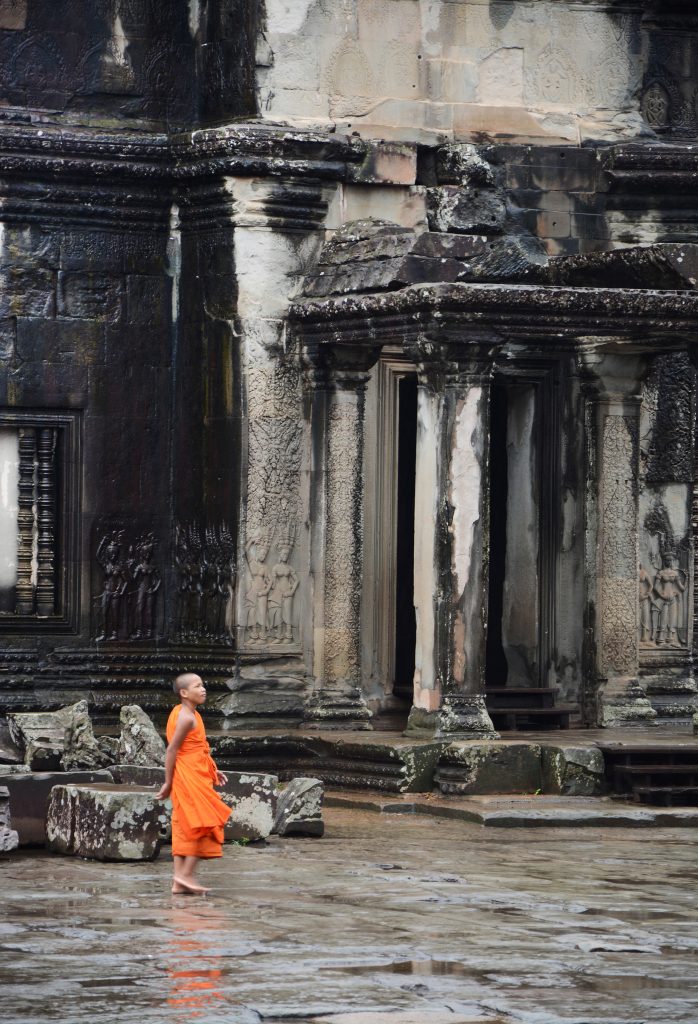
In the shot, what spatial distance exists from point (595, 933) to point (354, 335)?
23.0 feet

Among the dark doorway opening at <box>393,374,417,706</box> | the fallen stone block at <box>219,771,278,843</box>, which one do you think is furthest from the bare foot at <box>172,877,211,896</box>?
the dark doorway opening at <box>393,374,417,706</box>

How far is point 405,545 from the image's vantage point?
19.3 meters

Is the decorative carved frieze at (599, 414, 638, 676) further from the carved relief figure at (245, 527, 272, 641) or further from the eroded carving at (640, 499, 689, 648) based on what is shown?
the carved relief figure at (245, 527, 272, 641)

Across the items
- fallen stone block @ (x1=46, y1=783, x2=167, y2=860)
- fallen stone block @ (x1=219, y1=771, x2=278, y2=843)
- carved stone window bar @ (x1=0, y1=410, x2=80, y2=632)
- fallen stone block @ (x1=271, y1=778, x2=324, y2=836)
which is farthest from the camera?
carved stone window bar @ (x1=0, y1=410, x2=80, y2=632)

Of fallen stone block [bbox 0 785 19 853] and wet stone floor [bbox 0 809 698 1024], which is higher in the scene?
fallen stone block [bbox 0 785 19 853]

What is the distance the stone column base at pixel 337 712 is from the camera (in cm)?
1798

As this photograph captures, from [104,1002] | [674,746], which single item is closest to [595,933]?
[104,1002]

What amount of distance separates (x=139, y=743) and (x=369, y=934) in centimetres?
539

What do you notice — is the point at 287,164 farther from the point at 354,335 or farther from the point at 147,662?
the point at 147,662

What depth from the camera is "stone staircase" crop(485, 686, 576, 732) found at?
18562 millimetres

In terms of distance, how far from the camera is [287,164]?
18.0 metres

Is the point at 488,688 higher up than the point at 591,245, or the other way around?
the point at 591,245

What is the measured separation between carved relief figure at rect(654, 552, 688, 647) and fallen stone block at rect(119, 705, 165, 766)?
4.42 m

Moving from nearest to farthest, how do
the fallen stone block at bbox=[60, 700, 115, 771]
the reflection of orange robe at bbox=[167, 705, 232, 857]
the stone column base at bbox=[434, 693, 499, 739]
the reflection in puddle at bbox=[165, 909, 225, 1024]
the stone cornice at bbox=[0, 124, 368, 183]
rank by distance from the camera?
the reflection in puddle at bbox=[165, 909, 225, 1024]
the reflection of orange robe at bbox=[167, 705, 232, 857]
the fallen stone block at bbox=[60, 700, 115, 771]
the stone column base at bbox=[434, 693, 499, 739]
the stone cornice at bbox=[0, 124, 368, 183]
